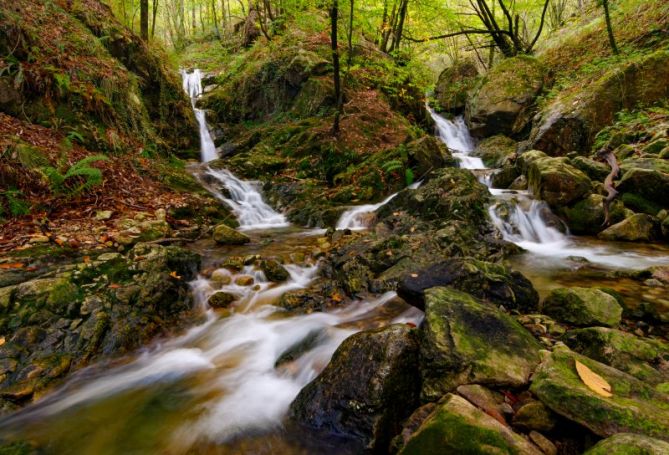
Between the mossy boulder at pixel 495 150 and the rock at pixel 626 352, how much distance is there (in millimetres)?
10323

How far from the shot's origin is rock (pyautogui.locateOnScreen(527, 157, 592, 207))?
715 centimetres

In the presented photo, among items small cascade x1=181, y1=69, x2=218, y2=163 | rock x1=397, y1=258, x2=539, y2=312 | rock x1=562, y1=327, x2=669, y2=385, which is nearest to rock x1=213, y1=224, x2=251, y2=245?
rock x1=397, y1=258, x2=539, y2=312

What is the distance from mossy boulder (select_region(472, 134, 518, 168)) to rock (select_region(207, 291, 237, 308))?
10.6 meters

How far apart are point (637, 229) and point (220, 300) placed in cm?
720

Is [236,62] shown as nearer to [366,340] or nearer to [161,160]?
[161,160]

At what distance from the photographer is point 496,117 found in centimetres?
A: 1424

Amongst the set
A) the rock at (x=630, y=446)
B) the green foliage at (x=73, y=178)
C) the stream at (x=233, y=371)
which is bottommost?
the stream at (x=233, y=371)

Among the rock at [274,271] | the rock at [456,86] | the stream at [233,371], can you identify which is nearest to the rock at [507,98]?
the rock at [456,86]

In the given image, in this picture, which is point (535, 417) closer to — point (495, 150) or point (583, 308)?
point (583, 308)

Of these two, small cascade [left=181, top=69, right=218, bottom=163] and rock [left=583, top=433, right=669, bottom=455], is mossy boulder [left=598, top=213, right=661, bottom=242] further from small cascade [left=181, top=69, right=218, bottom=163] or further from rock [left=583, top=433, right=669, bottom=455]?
small cascade [left=181, top=69, right=218, bottom=163]

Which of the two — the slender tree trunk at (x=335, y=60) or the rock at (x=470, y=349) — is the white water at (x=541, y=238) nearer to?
the rock at (x=470, y=349)

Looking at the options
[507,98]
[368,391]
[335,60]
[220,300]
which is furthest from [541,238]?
[507,98]

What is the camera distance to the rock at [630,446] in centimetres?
143

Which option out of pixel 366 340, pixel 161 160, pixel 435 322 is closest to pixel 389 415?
pixel 366 340
